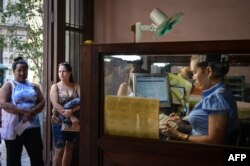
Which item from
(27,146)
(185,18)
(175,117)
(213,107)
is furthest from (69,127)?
(213,107)

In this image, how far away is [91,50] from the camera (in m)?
1.63

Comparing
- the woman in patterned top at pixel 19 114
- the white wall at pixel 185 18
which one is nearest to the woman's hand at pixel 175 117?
the woman in patterned top at pixel 19 114

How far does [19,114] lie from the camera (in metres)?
3.19

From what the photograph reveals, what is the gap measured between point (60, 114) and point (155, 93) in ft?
6.58

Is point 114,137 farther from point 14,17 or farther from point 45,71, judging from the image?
point 14,17

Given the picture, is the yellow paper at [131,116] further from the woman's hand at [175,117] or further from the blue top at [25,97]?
the blue top at [25,97]

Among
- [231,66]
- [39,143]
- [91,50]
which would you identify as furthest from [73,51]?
[231,66]

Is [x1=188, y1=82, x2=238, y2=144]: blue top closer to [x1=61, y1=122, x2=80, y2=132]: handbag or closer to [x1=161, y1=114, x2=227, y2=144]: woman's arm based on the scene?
[x1=161, y1=114, x2=227, y2=144]: woman's arm

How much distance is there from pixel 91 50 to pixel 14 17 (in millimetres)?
5115

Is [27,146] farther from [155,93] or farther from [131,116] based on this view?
[155,93]

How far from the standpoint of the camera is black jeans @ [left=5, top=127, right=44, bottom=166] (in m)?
3.18

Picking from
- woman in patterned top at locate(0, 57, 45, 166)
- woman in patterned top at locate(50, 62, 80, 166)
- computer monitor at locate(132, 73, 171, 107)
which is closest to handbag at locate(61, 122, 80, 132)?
woman in patterned top at locate(50, 62, 80, 166)

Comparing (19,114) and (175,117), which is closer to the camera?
(175,117)

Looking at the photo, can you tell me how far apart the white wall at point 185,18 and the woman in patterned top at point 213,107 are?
2.10 meters
